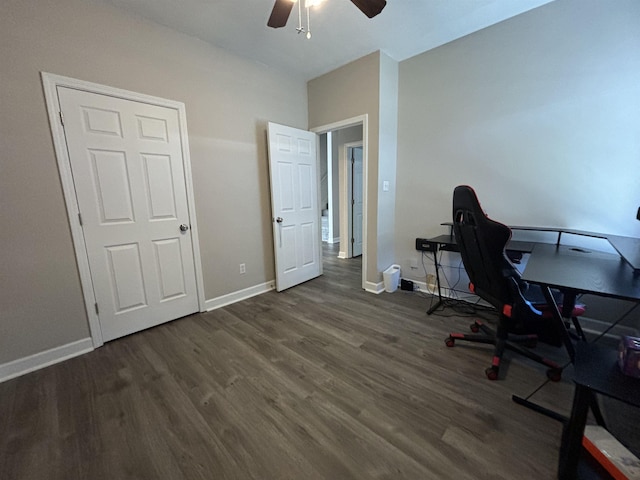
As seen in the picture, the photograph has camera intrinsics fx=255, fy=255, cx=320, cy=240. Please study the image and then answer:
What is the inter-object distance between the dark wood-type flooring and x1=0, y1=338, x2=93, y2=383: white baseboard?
66 millimetres

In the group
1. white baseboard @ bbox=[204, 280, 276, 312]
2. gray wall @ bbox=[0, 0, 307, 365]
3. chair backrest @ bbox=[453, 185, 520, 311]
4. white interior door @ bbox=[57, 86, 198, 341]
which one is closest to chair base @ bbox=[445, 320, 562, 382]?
chair backrest @ bbox=[453, 185, 520, 311]

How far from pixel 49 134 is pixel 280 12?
5.96 ft

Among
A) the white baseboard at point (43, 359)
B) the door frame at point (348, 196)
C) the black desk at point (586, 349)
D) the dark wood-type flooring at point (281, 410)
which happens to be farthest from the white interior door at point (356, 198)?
the white baseboard at point (43, 359)

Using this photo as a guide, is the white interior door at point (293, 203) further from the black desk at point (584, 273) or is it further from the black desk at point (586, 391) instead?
the black desk at point (586, 391)

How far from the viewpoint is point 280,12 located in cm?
170

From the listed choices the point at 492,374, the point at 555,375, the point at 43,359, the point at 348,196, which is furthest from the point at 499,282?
the point at 348,196

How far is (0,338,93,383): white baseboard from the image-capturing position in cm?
176

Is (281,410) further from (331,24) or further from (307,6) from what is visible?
(331,24)

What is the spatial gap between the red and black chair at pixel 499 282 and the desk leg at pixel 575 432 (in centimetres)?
60

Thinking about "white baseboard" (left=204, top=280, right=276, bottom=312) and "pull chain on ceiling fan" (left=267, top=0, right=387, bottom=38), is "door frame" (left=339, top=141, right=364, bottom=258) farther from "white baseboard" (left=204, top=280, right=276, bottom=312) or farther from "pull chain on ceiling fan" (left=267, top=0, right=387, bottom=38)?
"pull chain on ceiling fan" (left=267, top=0, right=387, bottom=38)

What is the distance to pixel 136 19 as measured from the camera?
2.08 m

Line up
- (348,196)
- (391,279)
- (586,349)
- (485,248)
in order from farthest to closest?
(348,196)
(391,279)
(485,248)
(586,349)

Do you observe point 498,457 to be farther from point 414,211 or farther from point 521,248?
point 414,211

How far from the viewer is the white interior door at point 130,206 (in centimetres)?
A: 196
